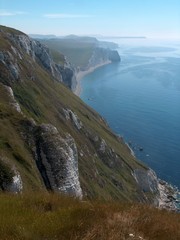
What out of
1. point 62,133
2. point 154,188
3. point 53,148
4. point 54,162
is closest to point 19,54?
point 62,133

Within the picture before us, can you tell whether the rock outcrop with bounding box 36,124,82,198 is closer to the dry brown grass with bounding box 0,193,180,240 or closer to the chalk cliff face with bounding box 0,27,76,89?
the dry brown grass with bounding box 0,193,180,240

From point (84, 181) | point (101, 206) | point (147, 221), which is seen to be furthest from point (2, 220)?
point (84, 181)

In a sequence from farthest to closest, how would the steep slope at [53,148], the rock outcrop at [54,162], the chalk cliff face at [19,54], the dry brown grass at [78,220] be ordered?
1. the chalk cliff face at [19,54]
2. the rock outcrop at [54,162]
3. the steep slope at [53,148]
4. the dry brown grass at [78,220]

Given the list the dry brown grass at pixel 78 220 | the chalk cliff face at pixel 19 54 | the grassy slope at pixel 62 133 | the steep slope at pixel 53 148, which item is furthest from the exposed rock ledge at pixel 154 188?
the dry brown grass at pixel 78 220

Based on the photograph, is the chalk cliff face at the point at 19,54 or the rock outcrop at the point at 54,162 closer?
the rock outcrop at the point at 54,162

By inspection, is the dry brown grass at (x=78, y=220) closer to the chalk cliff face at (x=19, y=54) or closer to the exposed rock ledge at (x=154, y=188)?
the chalk cliff face at (x=19, y=54)

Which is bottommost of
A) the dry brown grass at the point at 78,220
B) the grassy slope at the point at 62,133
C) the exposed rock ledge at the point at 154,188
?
the exposed rock ledge at the point at 154,188

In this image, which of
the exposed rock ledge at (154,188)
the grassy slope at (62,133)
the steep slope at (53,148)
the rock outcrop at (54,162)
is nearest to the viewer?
the steep slope at (53,148)
